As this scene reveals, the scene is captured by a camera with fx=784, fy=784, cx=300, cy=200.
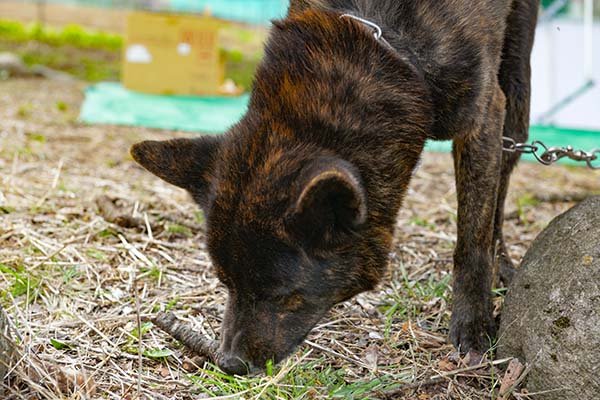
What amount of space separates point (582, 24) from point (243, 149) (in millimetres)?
8466

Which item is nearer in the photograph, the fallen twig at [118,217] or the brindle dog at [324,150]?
the brindle dog at [324,150]

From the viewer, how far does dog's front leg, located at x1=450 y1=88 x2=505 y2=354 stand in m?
3.69

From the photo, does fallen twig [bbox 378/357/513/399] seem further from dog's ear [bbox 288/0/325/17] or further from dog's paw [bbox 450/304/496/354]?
dog's ear [bbox 288/0/325/17]

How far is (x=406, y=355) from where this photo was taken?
3.55 metres

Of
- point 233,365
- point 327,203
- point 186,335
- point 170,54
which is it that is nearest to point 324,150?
point 327,203

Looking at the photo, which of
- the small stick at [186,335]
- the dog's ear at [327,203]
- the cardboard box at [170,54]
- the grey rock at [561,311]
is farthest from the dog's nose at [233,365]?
the cardboard box at [170,54]

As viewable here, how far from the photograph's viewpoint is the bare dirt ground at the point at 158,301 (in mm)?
3125

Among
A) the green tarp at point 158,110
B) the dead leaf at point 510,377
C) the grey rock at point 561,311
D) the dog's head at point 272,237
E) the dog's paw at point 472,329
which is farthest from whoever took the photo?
the green tarp at point 158,110

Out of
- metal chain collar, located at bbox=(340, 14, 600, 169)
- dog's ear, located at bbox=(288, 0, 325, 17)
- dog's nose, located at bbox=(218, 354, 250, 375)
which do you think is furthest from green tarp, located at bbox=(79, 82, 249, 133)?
dog's nose, located at bbox=(218, 354, 250, 375)

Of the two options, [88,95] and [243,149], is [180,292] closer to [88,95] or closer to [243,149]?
[243,149]

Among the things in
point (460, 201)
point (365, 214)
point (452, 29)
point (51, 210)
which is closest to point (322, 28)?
point (452, 29)

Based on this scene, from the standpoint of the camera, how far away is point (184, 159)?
3170mm

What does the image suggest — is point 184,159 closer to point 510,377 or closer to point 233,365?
point 233,365

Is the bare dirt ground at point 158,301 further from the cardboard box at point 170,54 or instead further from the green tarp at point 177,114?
the cardboard box at point 170,54
